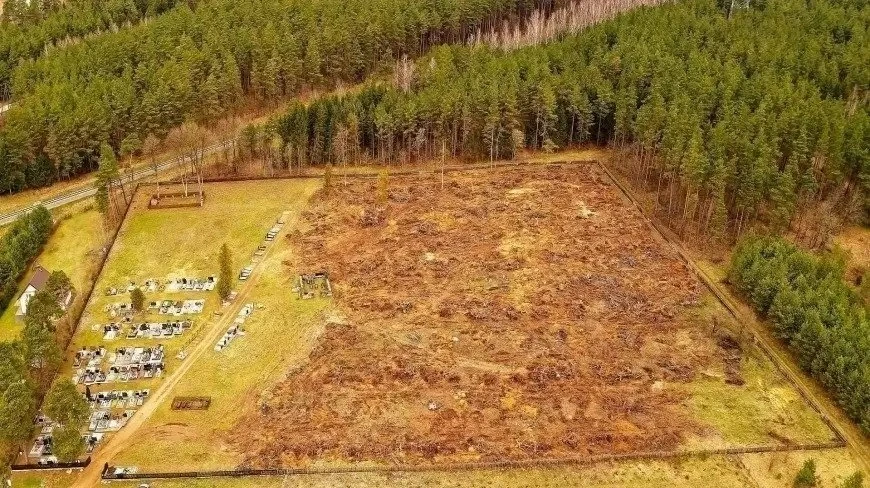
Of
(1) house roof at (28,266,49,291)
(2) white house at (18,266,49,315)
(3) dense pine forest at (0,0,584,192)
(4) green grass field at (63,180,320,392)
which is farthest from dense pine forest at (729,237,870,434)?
(3) dense pine forest at (0,0,584,192)

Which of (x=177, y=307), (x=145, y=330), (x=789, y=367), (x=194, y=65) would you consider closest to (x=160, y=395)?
(x=145, y=330)

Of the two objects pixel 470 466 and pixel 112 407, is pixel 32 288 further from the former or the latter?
pixel 470 466

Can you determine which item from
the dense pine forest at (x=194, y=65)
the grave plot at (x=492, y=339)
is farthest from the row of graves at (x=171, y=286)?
the dense pine forest at (x=194, y=65)

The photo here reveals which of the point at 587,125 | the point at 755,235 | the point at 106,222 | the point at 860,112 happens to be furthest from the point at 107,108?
the point at 860,112

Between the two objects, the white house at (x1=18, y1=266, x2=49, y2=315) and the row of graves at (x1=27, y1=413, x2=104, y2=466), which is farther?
the white house at (x1=18, y1=266, x2=49, y2=315)

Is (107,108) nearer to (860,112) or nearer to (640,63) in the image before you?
(640,63)

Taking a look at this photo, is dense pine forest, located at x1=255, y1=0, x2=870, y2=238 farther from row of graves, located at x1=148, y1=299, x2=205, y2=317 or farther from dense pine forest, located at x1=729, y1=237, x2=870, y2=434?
row of graves, located at x1=148, y1=299, x2=205, y2=317
